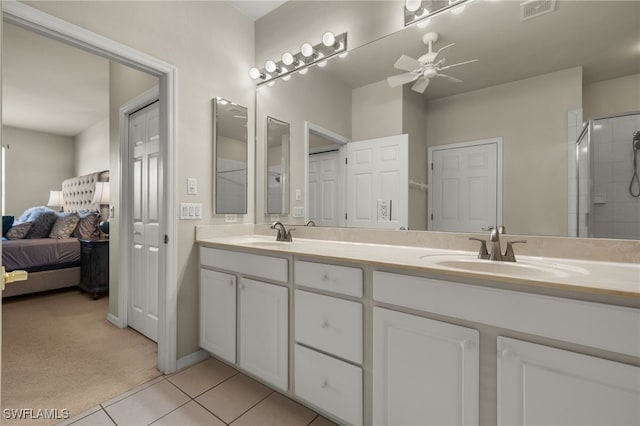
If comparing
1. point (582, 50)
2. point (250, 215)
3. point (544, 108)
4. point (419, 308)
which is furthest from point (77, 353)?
point (582, 50)

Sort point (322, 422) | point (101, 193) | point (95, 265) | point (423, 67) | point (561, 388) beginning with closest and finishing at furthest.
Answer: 1. point (561, 388)
2. point (322, 422)
3. point (423, 67)
4. point (95, 265)
5. point (101, 193)

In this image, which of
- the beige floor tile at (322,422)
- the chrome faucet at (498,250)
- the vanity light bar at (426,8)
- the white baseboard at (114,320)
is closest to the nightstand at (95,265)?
the white baseboard at (114,320)

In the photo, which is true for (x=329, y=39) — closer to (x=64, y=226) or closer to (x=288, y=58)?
(x=288, y=58)

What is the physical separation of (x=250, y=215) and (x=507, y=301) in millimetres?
1926

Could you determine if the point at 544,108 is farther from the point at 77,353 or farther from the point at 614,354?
the point at 77,353

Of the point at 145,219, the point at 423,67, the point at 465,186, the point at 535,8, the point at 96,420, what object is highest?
the point at 535,8

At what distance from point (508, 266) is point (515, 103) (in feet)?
2.61

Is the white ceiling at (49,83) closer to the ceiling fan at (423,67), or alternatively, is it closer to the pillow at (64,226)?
the pillow at (64,226)

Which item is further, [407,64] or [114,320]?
[114,320]

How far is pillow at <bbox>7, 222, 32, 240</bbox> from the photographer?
380cm

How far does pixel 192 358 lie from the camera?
2.13m

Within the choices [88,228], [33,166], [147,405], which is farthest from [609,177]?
[33,166]

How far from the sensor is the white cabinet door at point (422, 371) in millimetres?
1117

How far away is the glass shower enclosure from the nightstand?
4.09 metres
